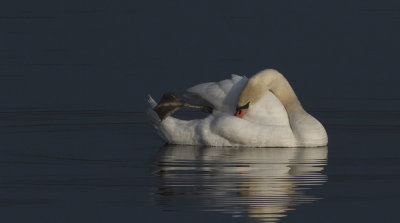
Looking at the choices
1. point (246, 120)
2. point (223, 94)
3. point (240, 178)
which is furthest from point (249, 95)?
point (240, 178)

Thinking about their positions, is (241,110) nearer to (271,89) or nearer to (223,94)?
(223,94)

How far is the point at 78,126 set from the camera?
1891 centimetres

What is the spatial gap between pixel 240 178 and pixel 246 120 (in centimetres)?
293

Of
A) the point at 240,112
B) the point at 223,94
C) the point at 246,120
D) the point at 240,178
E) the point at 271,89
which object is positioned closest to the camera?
the point at 240,178

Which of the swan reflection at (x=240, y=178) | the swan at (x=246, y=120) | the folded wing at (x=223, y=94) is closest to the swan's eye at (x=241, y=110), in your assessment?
the swan at (x=246, y=120)

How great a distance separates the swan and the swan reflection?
157 mm

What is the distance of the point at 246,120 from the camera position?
1756 centimetres

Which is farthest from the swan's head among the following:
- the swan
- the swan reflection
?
the swan reflection

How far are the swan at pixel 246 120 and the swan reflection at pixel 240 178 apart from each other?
0.51ft

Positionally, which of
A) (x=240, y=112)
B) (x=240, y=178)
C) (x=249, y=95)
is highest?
(x=249, y=95)

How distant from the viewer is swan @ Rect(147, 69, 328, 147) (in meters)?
17.4

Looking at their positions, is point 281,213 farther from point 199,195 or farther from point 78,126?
point 78,126

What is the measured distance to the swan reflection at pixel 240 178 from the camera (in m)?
13.2

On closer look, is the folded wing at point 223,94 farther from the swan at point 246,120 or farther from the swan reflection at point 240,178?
the swan reflection at point 240,178
